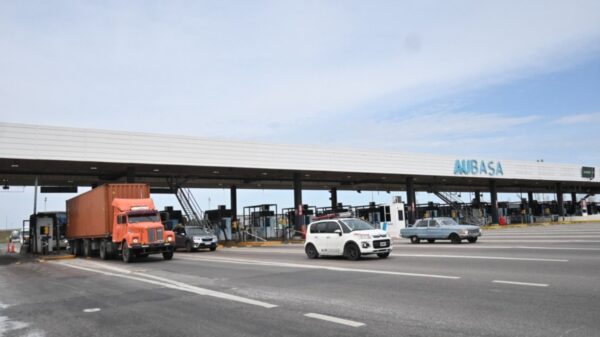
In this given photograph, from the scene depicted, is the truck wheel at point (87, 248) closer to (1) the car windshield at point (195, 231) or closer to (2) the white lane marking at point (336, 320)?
(1) the car windshield at point (195, 231)

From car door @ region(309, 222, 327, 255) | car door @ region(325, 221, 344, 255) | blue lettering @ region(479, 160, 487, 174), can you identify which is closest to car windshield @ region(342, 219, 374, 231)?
car door @ region(325, 221, 344, 255)

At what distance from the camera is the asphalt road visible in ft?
23.9

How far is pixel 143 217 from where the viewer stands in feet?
79.5

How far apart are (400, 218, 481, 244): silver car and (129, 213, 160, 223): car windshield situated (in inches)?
592

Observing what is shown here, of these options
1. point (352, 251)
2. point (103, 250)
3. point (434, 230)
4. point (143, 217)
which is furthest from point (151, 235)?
point (434, 230)

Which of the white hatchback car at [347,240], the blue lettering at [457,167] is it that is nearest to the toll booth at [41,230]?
the white hatchback car at [347,240]

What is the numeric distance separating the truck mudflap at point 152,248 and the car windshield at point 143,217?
4.61 ft

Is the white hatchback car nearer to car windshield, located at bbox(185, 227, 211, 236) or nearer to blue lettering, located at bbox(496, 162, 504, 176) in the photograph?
car windshield, located at bbox(185, 227, 211, 236)

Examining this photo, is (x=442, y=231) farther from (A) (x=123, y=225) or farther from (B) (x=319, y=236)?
(A) (x=123, y=225)

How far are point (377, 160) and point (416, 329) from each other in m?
38.1

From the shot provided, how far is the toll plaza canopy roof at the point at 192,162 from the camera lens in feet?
98.0

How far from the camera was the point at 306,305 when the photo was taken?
9219 mm

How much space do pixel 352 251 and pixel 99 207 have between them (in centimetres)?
1505

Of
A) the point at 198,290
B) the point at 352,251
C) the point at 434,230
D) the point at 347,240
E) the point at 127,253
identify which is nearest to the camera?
the point at 198,290
